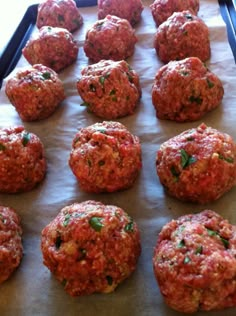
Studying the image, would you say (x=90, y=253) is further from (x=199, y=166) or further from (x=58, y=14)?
(x=58, y=14)

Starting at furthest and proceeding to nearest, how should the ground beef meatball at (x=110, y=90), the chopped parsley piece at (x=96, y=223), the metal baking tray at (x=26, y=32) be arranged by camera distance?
the metal baking tray at (x=26, y=32)
the ground beef meatball at (x=110, y=90)
the chopped parsley piece at (x=96, y=223)

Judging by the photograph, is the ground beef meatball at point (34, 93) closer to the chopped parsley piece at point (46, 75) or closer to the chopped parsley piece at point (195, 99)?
the chopped parsley piece at point (46, 75)

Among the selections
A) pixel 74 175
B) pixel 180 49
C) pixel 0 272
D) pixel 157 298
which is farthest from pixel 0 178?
pixel 180 49

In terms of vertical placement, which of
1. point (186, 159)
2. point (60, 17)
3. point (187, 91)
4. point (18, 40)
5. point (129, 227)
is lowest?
point (129, 227)

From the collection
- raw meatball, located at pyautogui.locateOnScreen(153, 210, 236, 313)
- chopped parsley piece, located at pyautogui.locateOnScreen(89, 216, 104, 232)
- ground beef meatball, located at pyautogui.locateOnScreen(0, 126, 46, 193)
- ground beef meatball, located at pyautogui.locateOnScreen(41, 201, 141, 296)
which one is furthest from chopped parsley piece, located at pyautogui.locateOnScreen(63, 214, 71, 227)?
ground beef meatball, located at pyautogui.locateOnScreen(0, 126, 46, 193)

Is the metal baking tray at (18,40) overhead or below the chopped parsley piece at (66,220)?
overhead

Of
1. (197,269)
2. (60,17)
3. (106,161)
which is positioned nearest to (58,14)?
(60,17)

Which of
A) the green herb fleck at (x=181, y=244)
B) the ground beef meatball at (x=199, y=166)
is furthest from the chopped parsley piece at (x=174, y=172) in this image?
the green herb fleck at (x=181, y=244)
